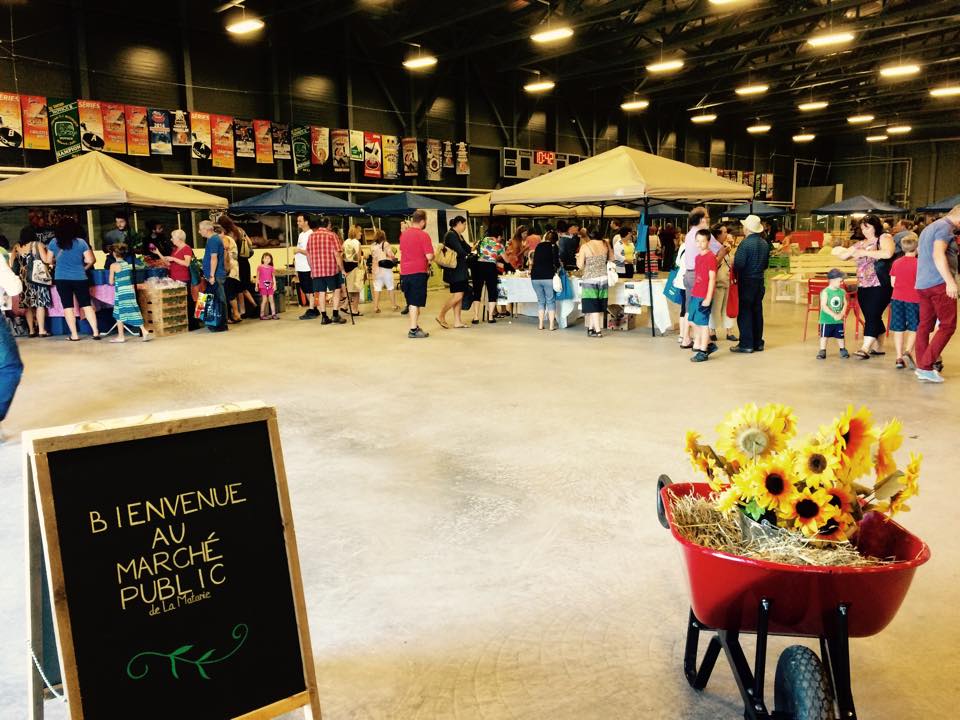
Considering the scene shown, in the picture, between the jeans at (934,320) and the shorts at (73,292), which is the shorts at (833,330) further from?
the shorts at (73,292)

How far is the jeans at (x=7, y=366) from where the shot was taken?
15.1ft

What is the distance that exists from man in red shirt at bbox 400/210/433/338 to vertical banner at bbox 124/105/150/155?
741 centimetres

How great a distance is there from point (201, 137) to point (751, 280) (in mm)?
11464

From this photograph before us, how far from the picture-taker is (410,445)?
4699mm

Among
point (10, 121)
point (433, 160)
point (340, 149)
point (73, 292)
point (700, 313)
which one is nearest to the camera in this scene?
point (700, 313)

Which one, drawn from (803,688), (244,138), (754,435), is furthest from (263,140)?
(803,688)

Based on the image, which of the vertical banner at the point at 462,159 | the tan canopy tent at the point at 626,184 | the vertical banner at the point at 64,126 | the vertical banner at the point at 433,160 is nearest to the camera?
the tan canopy tent at the point at 626,184

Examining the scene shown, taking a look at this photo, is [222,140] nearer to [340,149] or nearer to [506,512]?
[340,149]

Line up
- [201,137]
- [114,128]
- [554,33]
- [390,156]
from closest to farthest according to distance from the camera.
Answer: [114,128], [554,33], [201,137], [390,156]

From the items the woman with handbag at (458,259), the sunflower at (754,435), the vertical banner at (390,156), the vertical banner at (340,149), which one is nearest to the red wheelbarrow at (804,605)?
the sunflower at (754,435)

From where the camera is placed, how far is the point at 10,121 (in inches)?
480

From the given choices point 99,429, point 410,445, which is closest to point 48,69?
point 410,445

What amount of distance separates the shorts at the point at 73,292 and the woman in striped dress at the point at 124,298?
0.34 meters

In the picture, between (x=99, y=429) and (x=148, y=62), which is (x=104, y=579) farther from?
(x=148, y=62)
